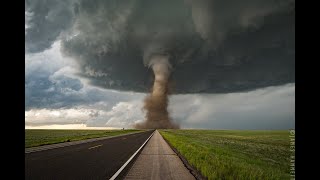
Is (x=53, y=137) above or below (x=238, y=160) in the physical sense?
below

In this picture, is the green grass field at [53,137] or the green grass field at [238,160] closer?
the green grass field at [238,160]

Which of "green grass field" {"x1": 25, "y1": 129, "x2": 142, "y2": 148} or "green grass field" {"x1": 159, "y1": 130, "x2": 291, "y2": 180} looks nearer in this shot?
"green grass field" {"x1": 159, "y1": 130, "x2": 291, "y2": 180}

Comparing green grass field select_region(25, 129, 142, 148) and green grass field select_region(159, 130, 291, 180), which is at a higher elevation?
green grass field select_region(159, 130, 291, 180)

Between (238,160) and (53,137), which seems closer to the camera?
(238,160)

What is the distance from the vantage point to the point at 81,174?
38.2ft

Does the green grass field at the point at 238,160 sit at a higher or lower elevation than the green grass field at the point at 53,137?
higher
